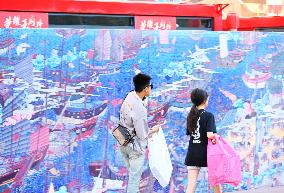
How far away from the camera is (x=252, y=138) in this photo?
8.41 meters

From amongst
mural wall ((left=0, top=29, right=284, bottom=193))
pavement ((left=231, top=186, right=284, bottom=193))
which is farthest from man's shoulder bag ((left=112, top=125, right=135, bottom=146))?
pavement ((left=231, top=186, right=284, bottom=193))

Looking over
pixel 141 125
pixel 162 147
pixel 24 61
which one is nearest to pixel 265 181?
pixel 162 147

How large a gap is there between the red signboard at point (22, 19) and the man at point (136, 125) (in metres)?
3.57

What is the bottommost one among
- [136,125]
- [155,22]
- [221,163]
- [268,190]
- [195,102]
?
[268,190]

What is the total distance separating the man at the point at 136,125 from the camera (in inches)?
237

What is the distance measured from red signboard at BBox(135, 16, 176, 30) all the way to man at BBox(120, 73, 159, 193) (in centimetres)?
435

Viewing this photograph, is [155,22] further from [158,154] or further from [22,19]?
[158,154]

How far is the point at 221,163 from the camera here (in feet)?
20.8

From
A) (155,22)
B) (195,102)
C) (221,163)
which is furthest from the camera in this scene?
(155,22)

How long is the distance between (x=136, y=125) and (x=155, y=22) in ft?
16.4

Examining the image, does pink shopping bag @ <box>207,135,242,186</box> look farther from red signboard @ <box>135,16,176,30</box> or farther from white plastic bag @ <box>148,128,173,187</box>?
red signboard @ <box>135,16,176,30</box>

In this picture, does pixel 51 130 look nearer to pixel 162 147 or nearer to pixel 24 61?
pixel 24 61

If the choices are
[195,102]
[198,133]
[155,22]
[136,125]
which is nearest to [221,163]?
[198,133]

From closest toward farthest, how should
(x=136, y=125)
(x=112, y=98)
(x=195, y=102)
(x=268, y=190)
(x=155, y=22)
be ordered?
(x=136, y=125)
(x=195, y=102)
(x=112, y=98)
(x=268, y=190)
(x=155, y=22)
